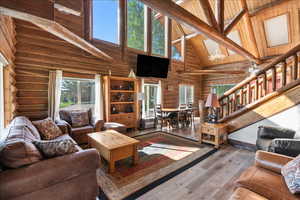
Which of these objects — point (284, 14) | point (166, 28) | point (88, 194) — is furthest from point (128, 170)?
point (284, 14)

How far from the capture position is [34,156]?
145cm

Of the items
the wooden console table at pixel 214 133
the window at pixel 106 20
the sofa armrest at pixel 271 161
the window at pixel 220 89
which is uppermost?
the window at pixel 106 20

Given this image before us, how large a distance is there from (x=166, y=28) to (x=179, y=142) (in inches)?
214

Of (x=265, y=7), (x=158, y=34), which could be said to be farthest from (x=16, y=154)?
(x=265, y=7)

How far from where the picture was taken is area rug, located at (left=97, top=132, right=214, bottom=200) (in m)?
2.06

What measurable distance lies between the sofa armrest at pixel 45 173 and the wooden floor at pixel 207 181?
911mm

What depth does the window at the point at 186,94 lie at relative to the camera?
7969 mm

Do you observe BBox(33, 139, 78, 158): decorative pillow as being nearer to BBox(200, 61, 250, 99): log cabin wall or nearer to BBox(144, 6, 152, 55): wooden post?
BBox(144, 6, 152, 55): wooden post

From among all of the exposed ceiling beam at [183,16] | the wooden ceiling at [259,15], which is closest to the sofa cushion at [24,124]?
the exposed ceiling beam at [183,16]

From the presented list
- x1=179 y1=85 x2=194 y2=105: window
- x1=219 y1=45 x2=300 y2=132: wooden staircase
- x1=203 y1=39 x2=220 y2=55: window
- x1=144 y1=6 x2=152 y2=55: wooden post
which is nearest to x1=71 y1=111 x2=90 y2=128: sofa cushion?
x1=144 y1=6 x2=152 y2=55: wooden post

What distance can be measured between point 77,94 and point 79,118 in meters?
0.96

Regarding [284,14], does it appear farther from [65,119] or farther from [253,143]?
[65,119]

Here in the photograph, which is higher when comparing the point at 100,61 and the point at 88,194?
the point at 100,61

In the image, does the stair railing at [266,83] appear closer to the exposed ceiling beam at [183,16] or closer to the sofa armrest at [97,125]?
the exposed ceiling beam at [183,16]
